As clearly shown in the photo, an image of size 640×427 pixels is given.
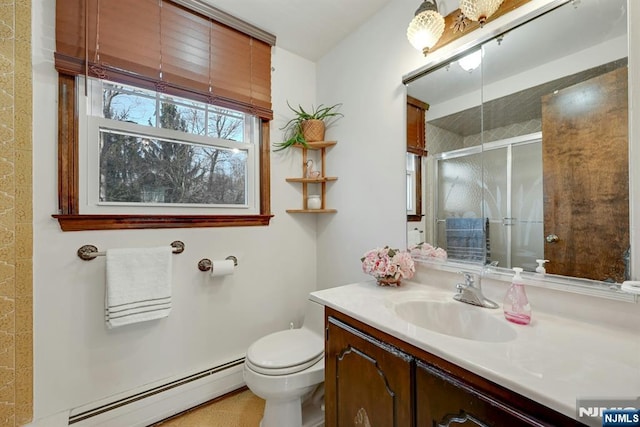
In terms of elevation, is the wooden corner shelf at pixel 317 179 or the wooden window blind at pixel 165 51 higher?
the wooden window blind at pixel 165 51

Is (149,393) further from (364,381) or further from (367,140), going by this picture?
(367,140)

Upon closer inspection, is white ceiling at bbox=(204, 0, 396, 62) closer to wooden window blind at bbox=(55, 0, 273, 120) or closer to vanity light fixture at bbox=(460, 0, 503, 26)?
wooden window blind at bbox=(55, 0, 273, 120)

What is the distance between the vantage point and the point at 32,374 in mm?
1254

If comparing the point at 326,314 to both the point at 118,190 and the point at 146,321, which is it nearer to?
the point at 146,321

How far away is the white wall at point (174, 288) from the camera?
127 centimetres

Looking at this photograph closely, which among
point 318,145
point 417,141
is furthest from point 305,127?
point 417,141

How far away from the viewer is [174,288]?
5.24 feet

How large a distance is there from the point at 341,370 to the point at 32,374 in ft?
4.79

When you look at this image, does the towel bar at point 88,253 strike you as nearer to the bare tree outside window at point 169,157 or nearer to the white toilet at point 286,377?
the bare tree outside window at point 169,157

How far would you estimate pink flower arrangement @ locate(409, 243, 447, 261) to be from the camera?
138 cm

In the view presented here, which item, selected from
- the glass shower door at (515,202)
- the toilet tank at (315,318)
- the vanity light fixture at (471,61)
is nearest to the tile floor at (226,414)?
the toilet tank at (315,318)

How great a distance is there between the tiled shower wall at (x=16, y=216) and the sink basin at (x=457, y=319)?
169cm

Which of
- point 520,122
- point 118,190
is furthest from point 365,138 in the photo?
point 118,190

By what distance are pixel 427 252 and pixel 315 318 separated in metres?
0.81
